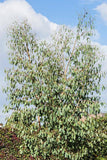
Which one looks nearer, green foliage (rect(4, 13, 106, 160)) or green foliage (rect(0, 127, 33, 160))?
green foliage (rect(4, 13, 106, 160))

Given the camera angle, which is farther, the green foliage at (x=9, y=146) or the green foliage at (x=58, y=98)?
the green foliage at (x=9, y=146)

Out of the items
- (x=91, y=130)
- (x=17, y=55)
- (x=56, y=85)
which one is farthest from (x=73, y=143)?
(x=17, y=55)

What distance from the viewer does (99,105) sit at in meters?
10.9

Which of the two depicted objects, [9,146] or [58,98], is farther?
[9,146]

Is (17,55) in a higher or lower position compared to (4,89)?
higher

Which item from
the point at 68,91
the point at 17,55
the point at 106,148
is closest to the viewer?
the point at 68,91

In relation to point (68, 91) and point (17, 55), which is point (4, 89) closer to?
point (17, 55)

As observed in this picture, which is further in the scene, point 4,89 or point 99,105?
point 4,89

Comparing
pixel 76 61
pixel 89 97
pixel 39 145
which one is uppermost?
pixel 76 61

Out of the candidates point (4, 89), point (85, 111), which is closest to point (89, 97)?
point (85, 111)

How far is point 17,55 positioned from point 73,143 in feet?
14.2

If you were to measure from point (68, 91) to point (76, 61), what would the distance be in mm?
1469

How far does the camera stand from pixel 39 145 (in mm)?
11633

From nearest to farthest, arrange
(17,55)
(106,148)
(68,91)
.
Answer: (68,91), (17,55), (106,148)
